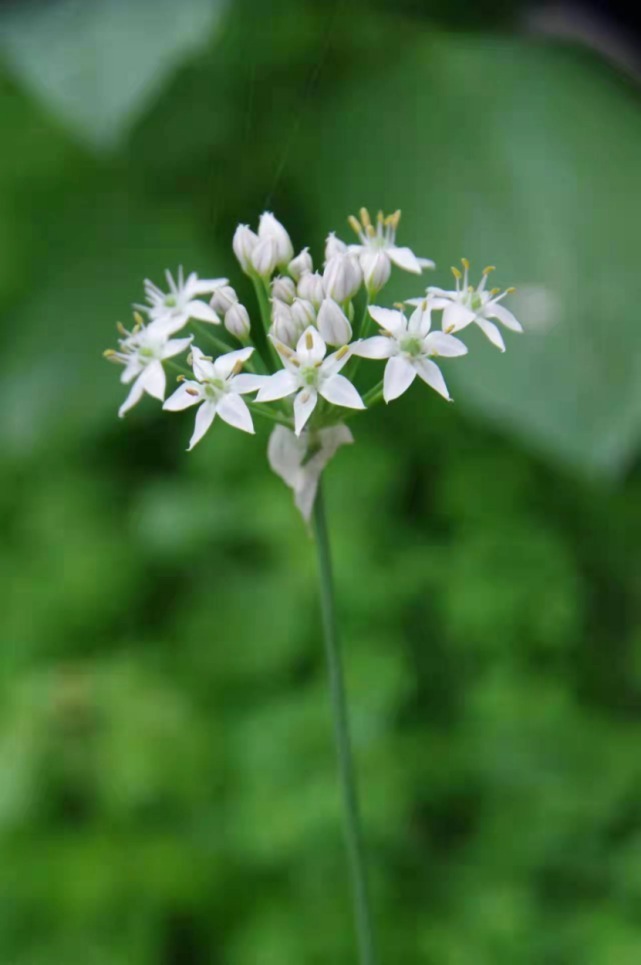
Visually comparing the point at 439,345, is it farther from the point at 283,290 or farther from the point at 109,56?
the point at 109,56

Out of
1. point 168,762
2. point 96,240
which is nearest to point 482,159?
point 96,240

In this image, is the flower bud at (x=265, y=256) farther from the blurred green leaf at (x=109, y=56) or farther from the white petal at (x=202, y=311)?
the blurred green leaf at (x=109, y=56)

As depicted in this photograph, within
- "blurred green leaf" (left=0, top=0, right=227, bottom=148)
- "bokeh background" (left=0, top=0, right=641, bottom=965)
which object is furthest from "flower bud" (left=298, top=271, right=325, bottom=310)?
"blurred green leaf" (left=0, top=0, right=227, bottom=148)

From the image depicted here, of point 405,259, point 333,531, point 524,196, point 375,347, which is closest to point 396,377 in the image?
point 375,347

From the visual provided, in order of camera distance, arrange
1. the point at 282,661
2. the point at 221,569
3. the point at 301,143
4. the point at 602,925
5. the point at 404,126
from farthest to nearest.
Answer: the point at 301,143 < the point at 404,126 < the point at 221,569 < the point at 282,661 < the point at 602,925

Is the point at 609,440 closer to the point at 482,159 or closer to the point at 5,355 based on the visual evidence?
the point at 482,159

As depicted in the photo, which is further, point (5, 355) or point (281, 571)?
point (5, 355)

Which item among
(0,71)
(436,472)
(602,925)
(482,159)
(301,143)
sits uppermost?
(0,71)
